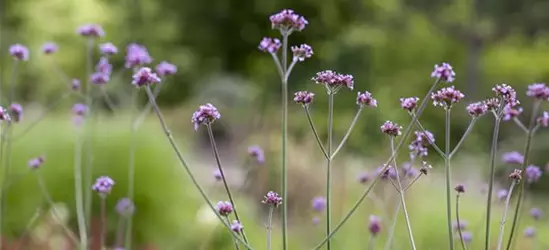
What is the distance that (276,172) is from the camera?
648cm

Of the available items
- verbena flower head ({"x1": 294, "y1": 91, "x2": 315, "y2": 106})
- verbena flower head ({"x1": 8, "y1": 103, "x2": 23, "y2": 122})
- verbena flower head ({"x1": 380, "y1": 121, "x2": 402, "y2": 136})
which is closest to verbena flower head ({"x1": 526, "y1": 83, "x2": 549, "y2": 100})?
verbena flower head ({"x1": 380, "y1": 121, "x2": 402, "y2": 136})

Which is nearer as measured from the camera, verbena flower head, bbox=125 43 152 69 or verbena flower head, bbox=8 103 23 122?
verbena flower head, bbox=125 43 152 69

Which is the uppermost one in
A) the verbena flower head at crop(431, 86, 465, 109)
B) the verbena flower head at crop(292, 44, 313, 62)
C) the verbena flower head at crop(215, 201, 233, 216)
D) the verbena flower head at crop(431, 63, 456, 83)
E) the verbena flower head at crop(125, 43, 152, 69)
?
the verbena flower head at crop(125, 43, 152, 69)

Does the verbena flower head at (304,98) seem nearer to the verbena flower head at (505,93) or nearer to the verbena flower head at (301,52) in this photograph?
the verbena flower head at (301,52)

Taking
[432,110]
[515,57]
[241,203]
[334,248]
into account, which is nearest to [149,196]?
[241,203]

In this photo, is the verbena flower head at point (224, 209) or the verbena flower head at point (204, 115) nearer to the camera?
the verbena flower head at point (204, 115)

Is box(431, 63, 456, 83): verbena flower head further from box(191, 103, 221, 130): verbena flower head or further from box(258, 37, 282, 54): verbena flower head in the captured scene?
box(191, 103, 221, 130): verbena flower head

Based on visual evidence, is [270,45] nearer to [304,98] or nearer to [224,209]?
[304,98]

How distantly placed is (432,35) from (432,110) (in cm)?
172

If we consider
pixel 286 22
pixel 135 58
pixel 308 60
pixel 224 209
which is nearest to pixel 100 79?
pixel 135 58

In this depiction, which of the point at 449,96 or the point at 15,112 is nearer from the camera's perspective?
the point at 449,96

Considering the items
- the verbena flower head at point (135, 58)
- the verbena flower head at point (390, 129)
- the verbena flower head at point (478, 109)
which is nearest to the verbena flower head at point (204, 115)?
the verbena flower head at point (390, 129)

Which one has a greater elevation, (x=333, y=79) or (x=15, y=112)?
(x=15, y=112)

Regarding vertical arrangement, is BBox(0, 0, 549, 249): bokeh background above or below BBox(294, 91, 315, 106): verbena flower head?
above
